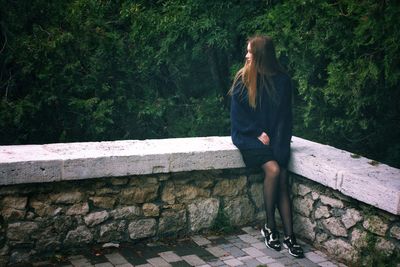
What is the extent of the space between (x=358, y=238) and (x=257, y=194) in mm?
1130

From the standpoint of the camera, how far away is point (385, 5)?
4.08m

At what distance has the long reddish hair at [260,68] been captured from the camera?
473 cm

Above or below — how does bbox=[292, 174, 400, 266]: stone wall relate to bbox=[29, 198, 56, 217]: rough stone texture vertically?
below

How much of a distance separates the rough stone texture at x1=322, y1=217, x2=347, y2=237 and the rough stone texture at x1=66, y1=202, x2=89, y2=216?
6.74 ft

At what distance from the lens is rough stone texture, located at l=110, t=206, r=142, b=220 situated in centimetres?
444

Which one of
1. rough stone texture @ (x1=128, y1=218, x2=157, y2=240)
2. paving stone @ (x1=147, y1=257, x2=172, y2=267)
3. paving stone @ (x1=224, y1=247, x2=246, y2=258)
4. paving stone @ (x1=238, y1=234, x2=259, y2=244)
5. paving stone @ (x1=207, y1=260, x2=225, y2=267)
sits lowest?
paving stone @ (x1=238, y1=234, x2=259, y2=244)

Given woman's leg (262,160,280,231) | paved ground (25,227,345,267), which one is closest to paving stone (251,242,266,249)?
paved ground (25,227,345,267)

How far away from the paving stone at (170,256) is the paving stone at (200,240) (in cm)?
32

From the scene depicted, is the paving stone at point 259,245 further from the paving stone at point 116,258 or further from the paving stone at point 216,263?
the paving stone at point 116,258

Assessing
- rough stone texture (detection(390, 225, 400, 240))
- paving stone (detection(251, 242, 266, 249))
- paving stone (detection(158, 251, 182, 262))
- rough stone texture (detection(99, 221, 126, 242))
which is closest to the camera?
rough stone texture (detection(390, 225, 400, 240))

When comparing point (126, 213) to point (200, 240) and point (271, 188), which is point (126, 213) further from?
point (271, 188)

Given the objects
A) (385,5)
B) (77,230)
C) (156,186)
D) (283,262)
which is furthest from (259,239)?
(385,5)

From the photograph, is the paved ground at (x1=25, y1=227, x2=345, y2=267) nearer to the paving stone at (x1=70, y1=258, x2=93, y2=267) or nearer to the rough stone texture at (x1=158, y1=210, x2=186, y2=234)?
the paving stone at (x1=70, y1=258, x2=93, y2=267)

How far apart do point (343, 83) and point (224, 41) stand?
1985mm
